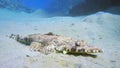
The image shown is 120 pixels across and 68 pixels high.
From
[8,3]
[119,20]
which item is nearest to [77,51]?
[119,20]

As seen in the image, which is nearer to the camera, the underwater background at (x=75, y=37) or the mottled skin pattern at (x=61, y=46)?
the underwater background at (x=75, y=37)

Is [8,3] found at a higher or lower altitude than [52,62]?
higher

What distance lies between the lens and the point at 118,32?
25.8 ft

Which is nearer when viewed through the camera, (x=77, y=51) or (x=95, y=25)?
(x=77, y=51)

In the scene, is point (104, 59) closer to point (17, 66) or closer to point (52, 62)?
point (52, 62)

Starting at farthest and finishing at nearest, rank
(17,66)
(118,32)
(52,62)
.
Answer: (118,32) → (52,62) → (17,66)

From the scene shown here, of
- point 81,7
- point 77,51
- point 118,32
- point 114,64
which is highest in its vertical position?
point 81,7

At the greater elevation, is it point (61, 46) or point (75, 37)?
point (75, 37)

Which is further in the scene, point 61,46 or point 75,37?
point 75,37

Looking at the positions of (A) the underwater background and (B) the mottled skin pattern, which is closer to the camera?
(A) the underwater background

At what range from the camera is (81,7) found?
60.1ft

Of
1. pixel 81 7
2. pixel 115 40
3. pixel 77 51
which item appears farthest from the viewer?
pixel 81 7

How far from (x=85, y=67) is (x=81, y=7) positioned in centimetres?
1546

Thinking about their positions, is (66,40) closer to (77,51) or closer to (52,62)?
(77,51)
